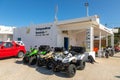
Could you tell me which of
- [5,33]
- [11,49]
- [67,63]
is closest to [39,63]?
[67,63]

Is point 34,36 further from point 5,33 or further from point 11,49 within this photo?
point 5,33

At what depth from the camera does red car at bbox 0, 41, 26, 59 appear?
970cm

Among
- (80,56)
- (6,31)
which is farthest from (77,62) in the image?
Answer: (6,31)

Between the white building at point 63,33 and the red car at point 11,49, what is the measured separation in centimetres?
317

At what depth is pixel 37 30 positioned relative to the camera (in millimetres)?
14281

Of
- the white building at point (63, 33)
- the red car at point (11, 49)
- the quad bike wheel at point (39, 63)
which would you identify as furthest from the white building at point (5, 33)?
the quad bike wheel at point (39, 63)

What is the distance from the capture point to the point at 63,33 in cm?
1310

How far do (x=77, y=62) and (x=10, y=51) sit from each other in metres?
5.97

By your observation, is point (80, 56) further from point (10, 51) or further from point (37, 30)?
point (37, 30)

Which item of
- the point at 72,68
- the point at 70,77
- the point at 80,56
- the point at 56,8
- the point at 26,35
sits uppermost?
the point at 56,8

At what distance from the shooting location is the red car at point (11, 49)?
31.8 ft

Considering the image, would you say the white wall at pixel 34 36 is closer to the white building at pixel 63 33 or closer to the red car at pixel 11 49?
the white building at pixel 63 33

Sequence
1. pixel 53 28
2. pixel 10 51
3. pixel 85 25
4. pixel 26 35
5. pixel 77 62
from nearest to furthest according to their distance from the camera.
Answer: pixel 77 62, pixel 10 51, pixel 85 25, pixel 53 28, pixel 26 35

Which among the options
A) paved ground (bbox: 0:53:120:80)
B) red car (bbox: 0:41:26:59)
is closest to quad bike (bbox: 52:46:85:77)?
paved ground (bbox: 0:53:120:80)
